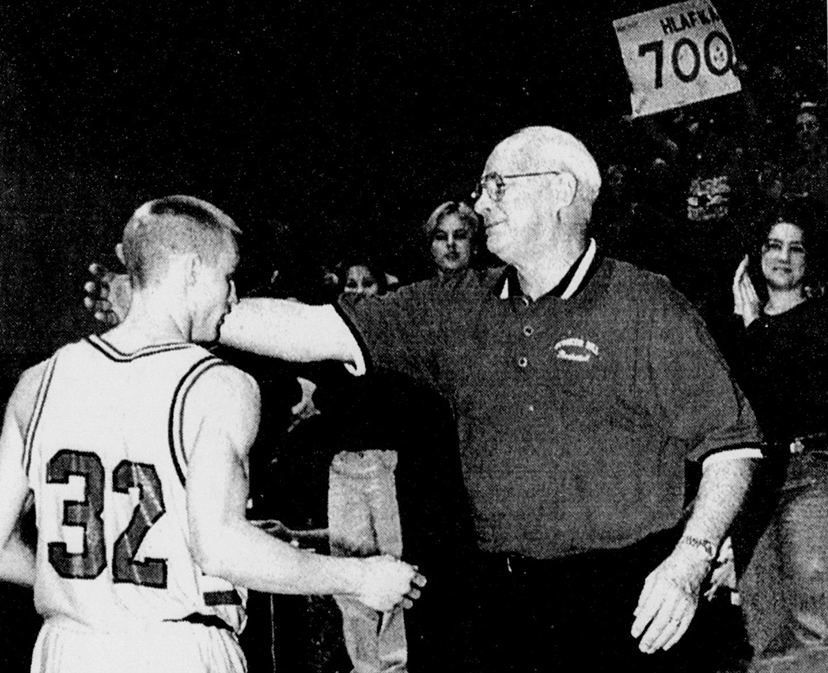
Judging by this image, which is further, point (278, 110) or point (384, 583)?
point (278, 110)

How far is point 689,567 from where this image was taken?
2621 mm

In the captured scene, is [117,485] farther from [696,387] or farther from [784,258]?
[784,258]

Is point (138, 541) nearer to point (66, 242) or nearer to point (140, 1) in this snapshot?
point (66, 242)

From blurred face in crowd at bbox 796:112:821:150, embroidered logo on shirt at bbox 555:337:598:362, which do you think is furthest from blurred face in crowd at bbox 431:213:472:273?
embroidered logo on shirt at bbox 555:337:598:362

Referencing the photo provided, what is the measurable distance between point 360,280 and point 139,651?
407 centimetres

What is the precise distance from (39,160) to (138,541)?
425 centimetres

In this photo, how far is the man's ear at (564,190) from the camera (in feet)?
10.4

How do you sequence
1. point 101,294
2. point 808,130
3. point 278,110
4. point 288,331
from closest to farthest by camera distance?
1. point 288,331
2. point 101,294
3. point 808,130
4. point 278,110

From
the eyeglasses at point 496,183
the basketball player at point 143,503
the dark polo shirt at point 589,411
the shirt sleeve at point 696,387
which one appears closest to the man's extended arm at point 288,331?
the dark polo shirt at point 589,411

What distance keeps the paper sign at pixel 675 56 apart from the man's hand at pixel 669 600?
410 cm

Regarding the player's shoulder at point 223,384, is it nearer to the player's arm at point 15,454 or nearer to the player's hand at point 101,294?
the player's arm at point 15,454

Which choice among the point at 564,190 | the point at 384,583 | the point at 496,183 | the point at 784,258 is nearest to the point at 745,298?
the point at 784,258

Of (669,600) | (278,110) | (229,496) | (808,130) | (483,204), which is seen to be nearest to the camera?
(229,496)

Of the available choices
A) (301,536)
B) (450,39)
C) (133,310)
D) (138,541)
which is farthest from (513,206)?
(450,39)
